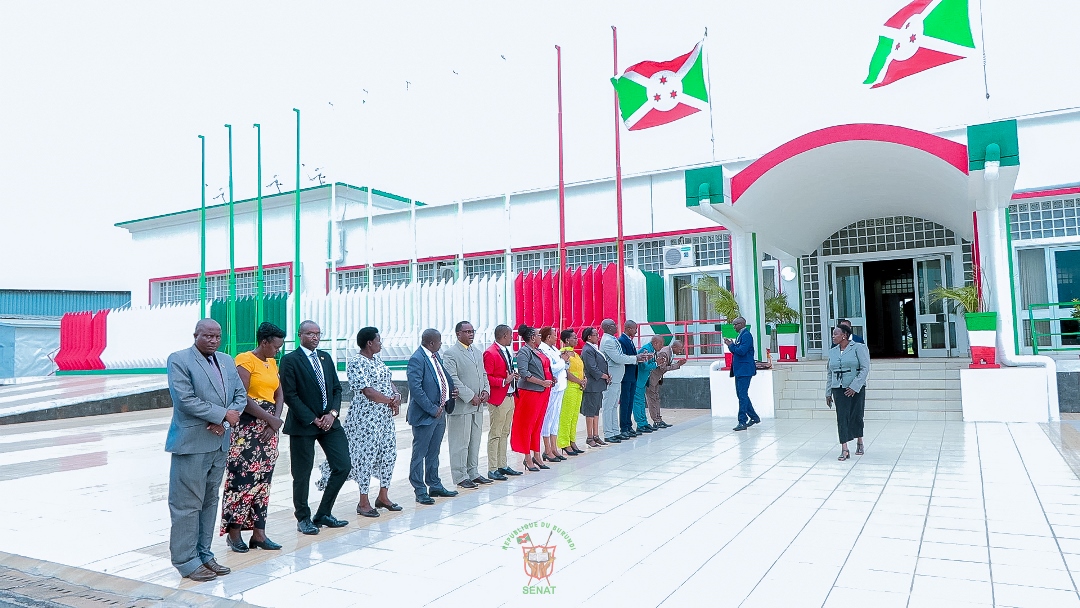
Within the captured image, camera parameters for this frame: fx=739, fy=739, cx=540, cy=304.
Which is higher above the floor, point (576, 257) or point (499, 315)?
point (576, 257)

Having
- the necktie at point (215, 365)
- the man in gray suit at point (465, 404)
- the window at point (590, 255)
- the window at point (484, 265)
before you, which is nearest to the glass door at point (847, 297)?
the window at point (590, 255)

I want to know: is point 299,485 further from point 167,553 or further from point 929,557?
point 929,557

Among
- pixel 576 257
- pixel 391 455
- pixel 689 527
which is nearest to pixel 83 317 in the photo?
pixel 576 257

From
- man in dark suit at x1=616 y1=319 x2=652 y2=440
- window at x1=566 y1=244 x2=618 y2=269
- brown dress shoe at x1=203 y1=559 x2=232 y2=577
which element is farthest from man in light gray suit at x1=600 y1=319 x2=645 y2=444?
window at x1=566 y1=244 x2=618 y2=269

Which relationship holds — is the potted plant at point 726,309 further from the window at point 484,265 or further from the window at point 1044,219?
the window at point 484,265

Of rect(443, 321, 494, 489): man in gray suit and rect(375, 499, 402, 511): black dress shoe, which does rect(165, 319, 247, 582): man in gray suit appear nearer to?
rect(375, 499, 402, 511): black dress shoe

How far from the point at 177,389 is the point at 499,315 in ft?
45.1

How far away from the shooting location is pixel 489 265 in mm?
19969

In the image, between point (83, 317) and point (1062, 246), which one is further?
point (83, 317)

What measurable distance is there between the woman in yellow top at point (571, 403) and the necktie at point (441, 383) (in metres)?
2.38

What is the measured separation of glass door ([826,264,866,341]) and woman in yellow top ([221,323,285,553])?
13996mm

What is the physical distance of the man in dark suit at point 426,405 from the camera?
6242mm

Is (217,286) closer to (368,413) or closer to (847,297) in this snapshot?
(847,297)

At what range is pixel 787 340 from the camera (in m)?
15.3
